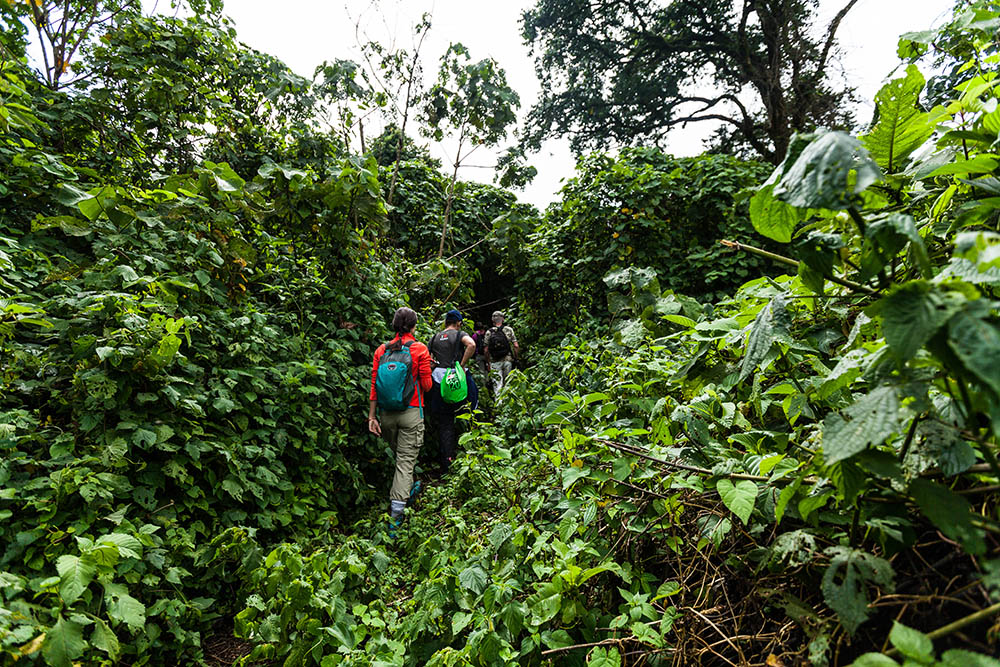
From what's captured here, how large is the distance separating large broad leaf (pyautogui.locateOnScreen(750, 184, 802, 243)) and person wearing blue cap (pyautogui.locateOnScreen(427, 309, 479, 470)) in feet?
12.6

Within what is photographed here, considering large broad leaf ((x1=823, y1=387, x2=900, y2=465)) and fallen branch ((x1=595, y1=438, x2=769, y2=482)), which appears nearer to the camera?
large broad leaf ((x1=823, y1=387, x2=900, y2=465))

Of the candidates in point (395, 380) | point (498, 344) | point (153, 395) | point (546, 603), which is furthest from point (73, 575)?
point (498, 344)

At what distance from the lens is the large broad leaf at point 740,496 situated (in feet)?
3.62

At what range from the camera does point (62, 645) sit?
1.57 m

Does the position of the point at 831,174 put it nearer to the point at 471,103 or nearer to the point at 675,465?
the point at 675,465

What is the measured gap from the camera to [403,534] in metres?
3.46

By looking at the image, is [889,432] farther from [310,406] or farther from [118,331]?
[310,406]

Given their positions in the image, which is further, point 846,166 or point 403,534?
point 403,534

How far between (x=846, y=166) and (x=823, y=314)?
918 mm

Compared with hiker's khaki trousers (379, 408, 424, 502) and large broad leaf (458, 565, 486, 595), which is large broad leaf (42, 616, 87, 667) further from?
hiker's khaki trousers (379, 408, 424, 502)

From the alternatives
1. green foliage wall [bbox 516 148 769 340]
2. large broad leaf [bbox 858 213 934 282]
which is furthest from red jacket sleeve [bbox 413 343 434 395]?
large broad leaf [bbox 858 213 934 282]

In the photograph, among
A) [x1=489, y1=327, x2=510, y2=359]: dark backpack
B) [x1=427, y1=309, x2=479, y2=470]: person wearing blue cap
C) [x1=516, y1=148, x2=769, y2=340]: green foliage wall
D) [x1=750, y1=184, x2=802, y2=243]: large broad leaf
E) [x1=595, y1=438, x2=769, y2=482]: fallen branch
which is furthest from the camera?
[x1=489, y1=327, x2=510, y2=359]: dark backpack

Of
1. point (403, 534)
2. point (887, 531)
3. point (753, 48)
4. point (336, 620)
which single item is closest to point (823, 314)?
point (887, 531)

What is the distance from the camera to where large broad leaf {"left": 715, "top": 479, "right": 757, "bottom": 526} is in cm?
110
